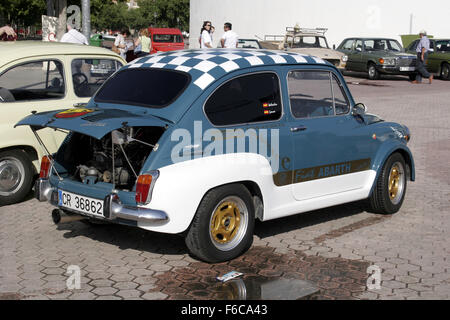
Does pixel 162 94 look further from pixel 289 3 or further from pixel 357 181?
pixel 289 3

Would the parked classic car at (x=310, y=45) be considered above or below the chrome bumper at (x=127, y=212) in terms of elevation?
above

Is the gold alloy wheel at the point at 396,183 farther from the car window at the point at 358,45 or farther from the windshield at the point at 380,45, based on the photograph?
the car window at the point at 358,45

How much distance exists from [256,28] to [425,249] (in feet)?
148

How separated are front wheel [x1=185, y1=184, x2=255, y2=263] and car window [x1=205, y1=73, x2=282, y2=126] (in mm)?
637

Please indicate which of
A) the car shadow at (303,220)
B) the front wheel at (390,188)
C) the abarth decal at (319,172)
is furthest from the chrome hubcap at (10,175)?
the front wheel at (390,188)

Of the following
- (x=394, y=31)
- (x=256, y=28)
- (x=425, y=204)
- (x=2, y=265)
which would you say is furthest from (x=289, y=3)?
(x=2, y=265)

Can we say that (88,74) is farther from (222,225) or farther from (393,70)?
(393,70)

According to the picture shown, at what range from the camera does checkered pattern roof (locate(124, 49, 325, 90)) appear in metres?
5.86

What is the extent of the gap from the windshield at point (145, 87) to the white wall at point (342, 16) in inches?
1510

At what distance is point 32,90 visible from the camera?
802cm

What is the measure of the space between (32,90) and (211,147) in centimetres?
344

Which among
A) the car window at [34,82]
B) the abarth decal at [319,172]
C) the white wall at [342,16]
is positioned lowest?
the abarth decal at [319,172]

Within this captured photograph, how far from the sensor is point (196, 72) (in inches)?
232

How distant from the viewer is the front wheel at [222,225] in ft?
17.9
